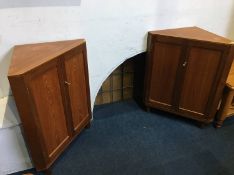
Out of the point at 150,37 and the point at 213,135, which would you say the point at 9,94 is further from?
the point at 213,135

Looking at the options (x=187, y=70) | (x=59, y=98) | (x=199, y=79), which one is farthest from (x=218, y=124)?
(x=59, y=98)

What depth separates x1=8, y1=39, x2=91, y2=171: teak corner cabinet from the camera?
4.63ft

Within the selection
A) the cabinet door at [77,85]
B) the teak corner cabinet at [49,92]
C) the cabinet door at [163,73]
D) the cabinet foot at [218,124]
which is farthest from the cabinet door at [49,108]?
the cabinet foot at [218,124]

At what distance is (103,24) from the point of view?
78.4 inches

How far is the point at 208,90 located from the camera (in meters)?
2.09

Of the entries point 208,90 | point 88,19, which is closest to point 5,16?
point 88,19

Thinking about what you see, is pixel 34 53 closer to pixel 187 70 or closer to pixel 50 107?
pixel 50 107

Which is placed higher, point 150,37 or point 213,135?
point 150,37

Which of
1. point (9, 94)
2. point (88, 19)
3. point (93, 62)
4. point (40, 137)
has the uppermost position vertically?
point (88, 19)

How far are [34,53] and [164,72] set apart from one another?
1.25 m

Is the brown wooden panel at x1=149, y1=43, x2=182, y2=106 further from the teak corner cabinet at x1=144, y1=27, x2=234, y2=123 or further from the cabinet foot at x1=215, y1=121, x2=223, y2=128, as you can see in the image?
the cabinet foot at x1=215, y1=121, x2=223, y2=128

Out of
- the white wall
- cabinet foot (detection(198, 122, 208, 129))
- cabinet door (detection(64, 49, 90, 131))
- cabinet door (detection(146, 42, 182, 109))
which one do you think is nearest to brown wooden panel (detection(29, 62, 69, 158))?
cabinet door (detection(64, 49, 90, 131))

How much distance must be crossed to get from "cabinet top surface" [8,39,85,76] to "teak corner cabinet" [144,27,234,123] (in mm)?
803

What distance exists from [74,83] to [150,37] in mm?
881
